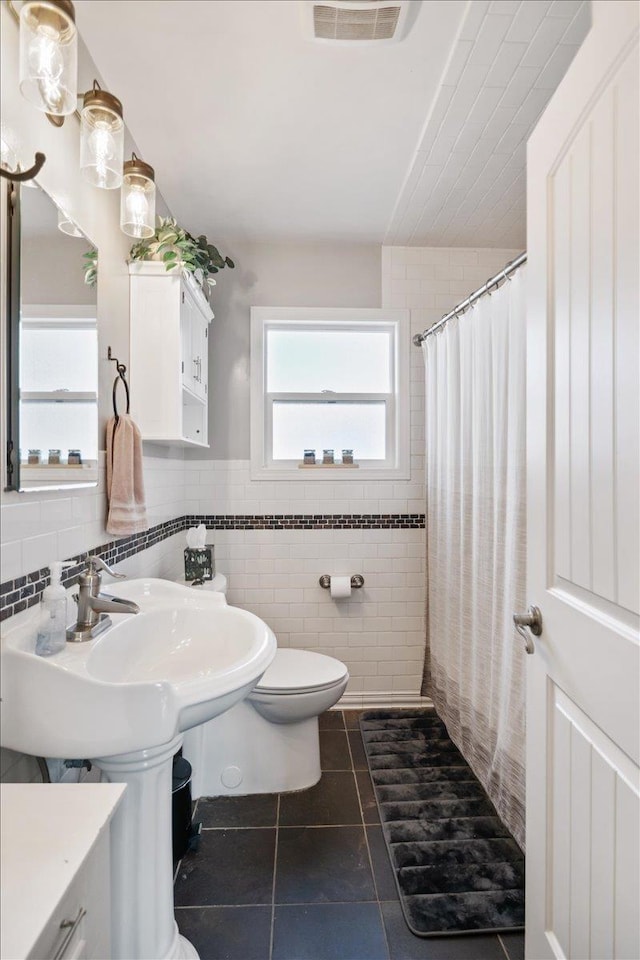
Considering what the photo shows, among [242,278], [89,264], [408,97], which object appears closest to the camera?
[89,264]

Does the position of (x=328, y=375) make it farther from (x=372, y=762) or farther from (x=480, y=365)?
(x=372, y=762)

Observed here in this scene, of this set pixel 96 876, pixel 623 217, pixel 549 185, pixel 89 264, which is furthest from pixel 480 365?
pixel 96 876

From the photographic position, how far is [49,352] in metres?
1.10

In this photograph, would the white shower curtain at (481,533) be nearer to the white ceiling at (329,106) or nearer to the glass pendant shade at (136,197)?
the white ceiling at (329,106)

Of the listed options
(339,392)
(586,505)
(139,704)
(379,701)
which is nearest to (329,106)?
(339,392)

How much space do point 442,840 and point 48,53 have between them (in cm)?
220

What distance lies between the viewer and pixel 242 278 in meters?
2.43

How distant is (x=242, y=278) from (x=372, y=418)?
98cm

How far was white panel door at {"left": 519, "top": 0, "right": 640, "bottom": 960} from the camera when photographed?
72cm

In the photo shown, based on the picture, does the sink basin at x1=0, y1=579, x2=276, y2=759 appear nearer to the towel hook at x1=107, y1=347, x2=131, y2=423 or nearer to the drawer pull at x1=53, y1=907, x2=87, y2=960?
the drawer pull at x1=53, y1=907, x2=87, y2=960

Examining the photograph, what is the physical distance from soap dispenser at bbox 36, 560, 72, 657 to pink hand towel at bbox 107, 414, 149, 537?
0.46 metres

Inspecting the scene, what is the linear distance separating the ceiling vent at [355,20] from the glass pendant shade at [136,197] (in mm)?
537

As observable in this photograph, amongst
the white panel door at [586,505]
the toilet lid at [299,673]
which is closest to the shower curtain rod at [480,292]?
the white panel door at [586,505]

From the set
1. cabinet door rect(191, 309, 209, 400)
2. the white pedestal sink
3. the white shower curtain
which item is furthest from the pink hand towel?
the white shower curtain
